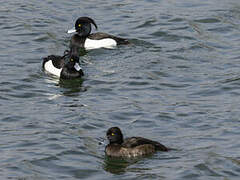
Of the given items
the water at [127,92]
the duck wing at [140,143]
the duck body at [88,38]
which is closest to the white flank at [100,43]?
the duck body at [88,38]

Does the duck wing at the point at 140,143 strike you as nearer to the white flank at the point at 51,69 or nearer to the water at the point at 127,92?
the water at the point at 127,92

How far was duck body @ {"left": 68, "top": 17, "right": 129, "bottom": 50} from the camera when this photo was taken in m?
21.3

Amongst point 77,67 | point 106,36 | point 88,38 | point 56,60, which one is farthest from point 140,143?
point 88,38

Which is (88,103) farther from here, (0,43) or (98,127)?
(0,43)

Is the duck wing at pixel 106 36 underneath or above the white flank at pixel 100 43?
above

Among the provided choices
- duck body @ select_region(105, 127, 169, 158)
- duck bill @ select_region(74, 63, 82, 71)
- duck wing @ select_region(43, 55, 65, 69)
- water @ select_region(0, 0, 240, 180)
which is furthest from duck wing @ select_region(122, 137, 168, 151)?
duck wing @ select_region(43, 55, 65, 69)

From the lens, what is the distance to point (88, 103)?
55.4 feet

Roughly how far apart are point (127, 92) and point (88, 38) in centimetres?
500

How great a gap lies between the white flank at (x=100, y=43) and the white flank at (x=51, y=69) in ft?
7.56

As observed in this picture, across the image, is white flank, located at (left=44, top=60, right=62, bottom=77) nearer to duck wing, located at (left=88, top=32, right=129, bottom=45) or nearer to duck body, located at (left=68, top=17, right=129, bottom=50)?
duck body, located at (left=68, top=17, right=129, bottom=50)

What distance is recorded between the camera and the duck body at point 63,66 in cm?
1902

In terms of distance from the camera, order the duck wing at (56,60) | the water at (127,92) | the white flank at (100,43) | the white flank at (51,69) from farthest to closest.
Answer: the white flank at (100,43)
the duck wing at (56,60)
the white flank at (51,69)
the water at (127,92)

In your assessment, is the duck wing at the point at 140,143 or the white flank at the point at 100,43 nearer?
the duck wing at the point at 140,143

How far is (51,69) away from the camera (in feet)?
63.4
